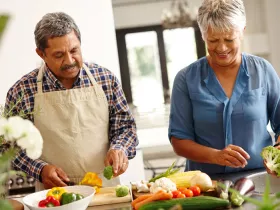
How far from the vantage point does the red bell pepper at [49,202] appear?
1.61m

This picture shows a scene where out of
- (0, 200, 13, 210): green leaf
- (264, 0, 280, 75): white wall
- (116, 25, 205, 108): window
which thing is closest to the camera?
(0, 200, 13, 210): green leaf

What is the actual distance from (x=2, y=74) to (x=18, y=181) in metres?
0.96

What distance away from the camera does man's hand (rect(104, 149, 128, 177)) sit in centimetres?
205

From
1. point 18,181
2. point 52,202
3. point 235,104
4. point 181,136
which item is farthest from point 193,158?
point 18,181

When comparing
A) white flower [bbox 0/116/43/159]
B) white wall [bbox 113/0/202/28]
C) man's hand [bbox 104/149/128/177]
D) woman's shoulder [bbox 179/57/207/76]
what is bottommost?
man's hand [bbox 104/149/128/177]

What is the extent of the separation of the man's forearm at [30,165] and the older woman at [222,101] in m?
0.65

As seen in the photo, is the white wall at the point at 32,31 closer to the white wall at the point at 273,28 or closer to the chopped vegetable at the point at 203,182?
the chopped vegetable at the point at 203,182

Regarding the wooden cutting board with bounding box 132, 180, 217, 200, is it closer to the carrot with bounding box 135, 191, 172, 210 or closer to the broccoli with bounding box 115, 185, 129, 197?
the broccoli with bounding box 115, 185, 129, 197

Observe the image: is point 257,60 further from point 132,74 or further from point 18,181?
point 132,74

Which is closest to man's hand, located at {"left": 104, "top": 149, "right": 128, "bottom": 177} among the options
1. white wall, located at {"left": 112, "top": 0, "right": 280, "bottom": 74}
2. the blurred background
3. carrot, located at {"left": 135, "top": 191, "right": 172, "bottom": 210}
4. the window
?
carrot, located at {"left": 135, "top": 191, "right": 172, "bottom": 210}

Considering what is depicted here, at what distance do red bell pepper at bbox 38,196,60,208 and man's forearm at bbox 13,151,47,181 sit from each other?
49 cm

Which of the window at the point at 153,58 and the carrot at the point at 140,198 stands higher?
the window at the point at 153,58

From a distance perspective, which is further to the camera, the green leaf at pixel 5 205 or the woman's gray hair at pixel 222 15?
the woman's gray hair at pixel 222 15

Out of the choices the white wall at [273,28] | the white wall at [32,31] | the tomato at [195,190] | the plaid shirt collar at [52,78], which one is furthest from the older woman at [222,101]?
the white wall at [273,28]
